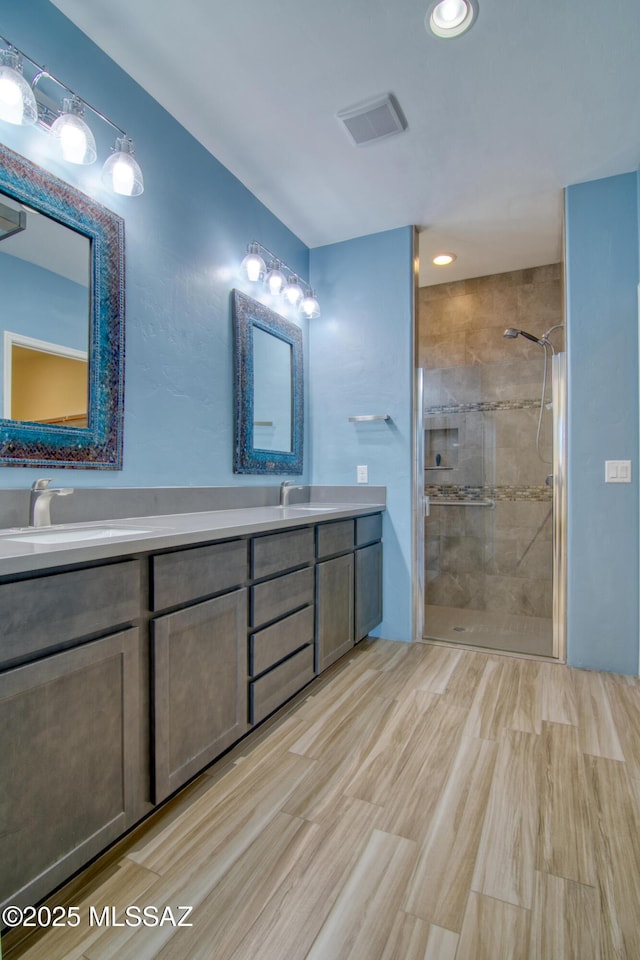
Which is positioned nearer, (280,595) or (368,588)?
(280,595)

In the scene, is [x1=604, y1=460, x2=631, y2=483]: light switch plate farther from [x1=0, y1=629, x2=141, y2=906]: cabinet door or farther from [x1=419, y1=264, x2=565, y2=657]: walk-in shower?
[x1=0, y1=629, x2=141, y2=906]: cabinet door

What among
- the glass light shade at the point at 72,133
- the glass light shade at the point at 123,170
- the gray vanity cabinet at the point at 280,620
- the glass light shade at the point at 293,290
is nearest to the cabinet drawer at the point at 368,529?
the gray vanity cabinet at the point at 280,620

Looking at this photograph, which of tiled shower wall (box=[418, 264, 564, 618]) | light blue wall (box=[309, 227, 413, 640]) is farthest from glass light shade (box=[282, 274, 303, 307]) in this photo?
tiled shower wall (box=[418, 264, 564, 618])

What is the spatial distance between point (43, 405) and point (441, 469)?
253 centimetres

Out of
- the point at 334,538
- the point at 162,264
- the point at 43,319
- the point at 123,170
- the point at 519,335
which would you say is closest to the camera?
the point at 43,319

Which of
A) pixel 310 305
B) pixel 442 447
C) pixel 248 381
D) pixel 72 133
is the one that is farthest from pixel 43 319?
pixel 442 447

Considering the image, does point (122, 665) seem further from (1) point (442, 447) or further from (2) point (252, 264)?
(1) point (442, 447)

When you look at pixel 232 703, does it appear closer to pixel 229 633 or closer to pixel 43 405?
pixel 229 633

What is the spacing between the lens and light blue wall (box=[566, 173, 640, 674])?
2422mm

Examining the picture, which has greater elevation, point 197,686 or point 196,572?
point 196,572

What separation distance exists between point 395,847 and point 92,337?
1.85m

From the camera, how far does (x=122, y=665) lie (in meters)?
1.15

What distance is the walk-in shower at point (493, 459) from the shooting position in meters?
3.18

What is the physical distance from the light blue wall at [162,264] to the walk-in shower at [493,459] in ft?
4.89
